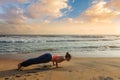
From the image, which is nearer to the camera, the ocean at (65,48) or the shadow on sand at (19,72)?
the shadow on sand at (19,72)

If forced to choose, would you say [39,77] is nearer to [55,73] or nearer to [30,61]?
[55,73]

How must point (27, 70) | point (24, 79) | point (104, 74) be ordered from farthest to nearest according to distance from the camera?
point (27, 70)
point (104, 74)
point (24, 79)

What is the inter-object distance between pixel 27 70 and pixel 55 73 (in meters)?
1.51

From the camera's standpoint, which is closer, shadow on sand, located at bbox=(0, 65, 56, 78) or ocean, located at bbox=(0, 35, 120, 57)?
shadow on sand, located at bbox=(0, 65, 56, 78)

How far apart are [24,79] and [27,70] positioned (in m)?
1.65

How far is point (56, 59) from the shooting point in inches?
380

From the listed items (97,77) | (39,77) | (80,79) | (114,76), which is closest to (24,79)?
(39,77)

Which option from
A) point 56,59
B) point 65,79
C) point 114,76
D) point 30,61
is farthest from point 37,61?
point 114,76

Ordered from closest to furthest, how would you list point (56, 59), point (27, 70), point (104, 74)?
1. point (104, 74)
2. point (27, 70)
3. point (56, 59)

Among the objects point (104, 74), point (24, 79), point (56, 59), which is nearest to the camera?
point (24, 79)

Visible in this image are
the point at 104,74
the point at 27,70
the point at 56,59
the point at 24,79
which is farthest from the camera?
the point at 56,59

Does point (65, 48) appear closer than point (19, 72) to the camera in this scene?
No

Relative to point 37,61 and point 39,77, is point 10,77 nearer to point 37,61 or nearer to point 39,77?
point 39,77

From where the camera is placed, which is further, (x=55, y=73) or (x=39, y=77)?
(x=55, y=73)
